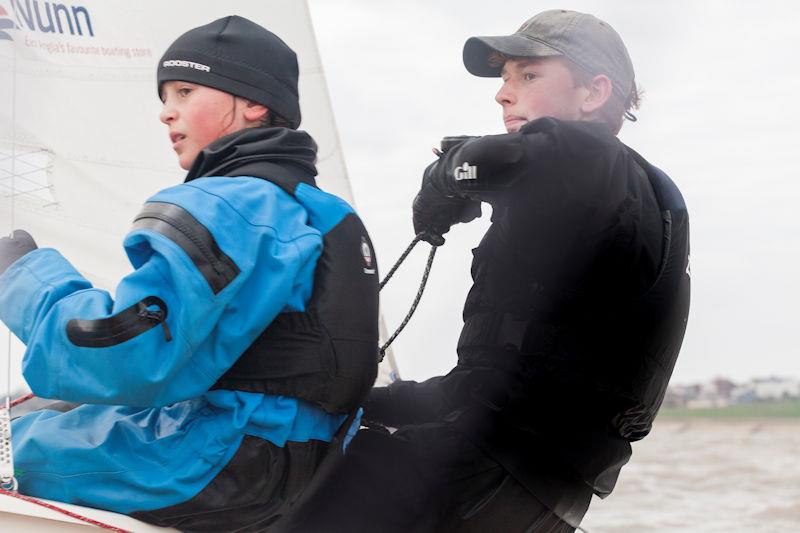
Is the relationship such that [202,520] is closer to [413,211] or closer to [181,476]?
[181,476]

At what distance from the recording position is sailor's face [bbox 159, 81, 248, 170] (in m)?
1.50

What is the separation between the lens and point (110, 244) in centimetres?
229

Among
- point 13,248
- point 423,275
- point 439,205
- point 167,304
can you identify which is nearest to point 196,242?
point 167,304

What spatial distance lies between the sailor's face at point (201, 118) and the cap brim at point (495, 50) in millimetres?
451

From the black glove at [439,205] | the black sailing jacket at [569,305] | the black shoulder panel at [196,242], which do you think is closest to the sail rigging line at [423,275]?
the black glove at [439,205]

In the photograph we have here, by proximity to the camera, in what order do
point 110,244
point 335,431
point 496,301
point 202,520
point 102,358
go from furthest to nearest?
point 110,244 → point 496,301 → point 335,431 → point 202,520 → point 102,358

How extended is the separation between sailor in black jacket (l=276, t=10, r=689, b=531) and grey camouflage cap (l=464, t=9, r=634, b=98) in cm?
16

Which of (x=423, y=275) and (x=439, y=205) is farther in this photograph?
(x=423, y=275)

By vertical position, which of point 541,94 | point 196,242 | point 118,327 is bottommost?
point 118,327

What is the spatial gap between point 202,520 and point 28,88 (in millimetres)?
1042

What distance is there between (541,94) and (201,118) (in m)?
0.54

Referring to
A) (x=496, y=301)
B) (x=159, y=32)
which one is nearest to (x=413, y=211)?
(x=496, y=301)

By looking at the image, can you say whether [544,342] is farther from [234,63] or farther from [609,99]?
[234,63]

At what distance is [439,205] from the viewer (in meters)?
1.64
